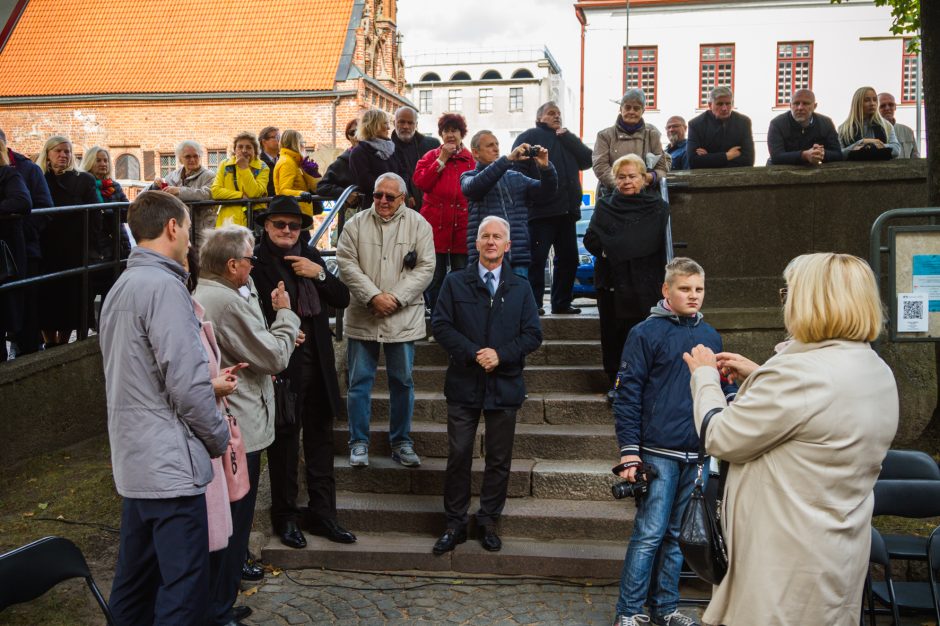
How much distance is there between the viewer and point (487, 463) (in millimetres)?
5863

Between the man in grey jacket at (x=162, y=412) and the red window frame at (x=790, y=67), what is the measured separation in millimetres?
38143

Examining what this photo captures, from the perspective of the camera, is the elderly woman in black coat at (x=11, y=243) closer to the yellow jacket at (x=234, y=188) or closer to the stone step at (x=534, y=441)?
the yellow jacket at (x=234, y=188)

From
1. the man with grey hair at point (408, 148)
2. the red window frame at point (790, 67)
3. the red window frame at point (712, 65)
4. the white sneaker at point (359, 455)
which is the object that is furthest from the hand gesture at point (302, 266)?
the red window frame at point (790, 67)

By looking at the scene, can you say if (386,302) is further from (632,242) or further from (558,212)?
(558,212)

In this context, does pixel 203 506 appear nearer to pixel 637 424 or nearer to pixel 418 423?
pixel 637 424

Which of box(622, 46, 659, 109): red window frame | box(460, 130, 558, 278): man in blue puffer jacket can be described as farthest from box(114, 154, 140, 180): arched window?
box(460, 130, 558, 278): man in blue puffer jacket

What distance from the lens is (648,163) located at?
7930 millimetres

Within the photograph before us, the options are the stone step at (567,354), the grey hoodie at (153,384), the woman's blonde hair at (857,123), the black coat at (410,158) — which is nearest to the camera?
the grey hoodie at (153,384)

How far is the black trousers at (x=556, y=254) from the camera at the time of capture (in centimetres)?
846

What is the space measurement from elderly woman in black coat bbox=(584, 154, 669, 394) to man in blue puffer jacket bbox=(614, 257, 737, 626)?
1732 mm

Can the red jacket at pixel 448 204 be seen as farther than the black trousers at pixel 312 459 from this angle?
Yes

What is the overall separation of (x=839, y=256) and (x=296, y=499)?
405cm

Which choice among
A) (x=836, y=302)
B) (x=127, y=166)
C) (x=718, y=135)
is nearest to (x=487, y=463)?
(x=836, y=302)

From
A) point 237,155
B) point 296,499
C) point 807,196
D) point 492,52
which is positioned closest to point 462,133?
point 237,155
